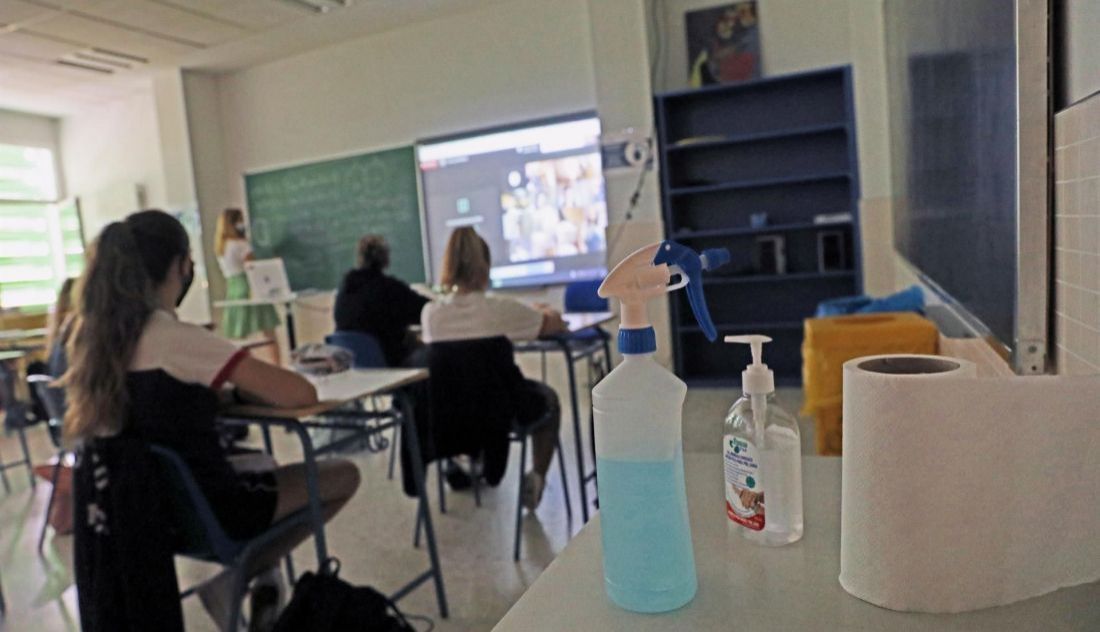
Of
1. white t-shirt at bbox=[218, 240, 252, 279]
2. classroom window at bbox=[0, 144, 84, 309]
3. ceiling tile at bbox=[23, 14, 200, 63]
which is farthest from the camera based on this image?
classroom window at bbox=[0, 144, 84, 309]

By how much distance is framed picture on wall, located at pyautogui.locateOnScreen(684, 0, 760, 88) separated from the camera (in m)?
4.75

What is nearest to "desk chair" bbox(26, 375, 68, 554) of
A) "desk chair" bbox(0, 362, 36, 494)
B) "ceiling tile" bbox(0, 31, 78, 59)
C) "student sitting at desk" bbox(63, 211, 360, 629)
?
"desk chair" bbox(0, 362, 36, 494)

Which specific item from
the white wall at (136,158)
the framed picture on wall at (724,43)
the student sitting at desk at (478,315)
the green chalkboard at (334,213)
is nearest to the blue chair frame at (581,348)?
the student sitting at desk at (478,315)

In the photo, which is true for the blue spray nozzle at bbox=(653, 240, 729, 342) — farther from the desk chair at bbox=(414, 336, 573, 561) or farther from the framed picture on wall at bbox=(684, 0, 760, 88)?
the framed picture on wall at bbox=(684, 0, 760, 88)

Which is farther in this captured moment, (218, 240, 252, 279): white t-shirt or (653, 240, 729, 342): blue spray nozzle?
(218, 240, 252, 279): white t-shirt

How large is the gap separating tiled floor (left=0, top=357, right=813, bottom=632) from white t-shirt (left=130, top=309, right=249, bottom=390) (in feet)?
3.28

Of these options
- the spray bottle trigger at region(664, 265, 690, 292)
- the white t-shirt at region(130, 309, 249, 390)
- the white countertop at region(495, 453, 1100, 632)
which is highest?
the spray bottle trigger at region(664, 265, 690, 292)

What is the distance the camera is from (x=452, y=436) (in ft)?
8.48

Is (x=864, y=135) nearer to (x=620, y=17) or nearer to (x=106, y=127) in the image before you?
(x=620, y=17)

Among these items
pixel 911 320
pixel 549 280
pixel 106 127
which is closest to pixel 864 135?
pixel 549 280

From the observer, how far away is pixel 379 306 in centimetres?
348

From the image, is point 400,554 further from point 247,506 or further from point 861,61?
point 861,61

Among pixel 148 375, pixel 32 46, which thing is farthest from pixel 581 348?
pixel 32 46

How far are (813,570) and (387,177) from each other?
5825mm
